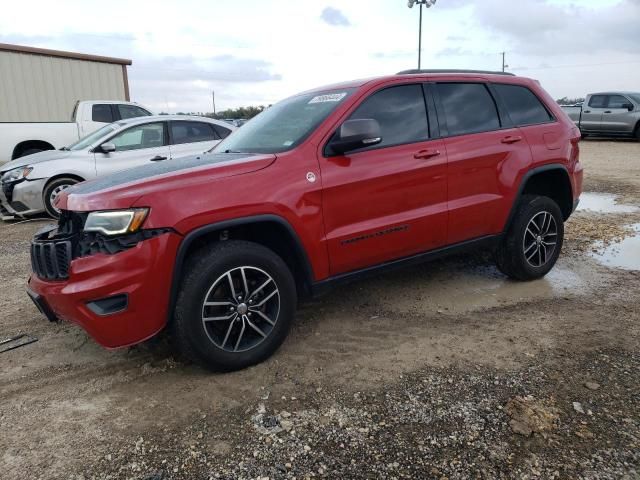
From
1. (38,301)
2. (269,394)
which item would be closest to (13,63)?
(38,301)

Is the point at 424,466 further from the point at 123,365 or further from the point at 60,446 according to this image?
the point at 123,365

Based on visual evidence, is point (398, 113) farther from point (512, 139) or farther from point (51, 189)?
point (51, 189)

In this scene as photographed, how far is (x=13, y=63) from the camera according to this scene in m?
16.7

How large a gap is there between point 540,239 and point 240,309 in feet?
9.54

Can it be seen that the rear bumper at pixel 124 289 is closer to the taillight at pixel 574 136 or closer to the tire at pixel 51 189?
the taillight at pixel 574 136

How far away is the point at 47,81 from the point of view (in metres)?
17.5

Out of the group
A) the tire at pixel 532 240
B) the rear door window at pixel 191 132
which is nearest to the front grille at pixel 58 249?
the tire at pixel 532 240

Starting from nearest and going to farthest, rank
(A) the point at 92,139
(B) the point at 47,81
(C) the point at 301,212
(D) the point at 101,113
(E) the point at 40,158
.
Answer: (C) the point at 301,212 < (E) the point at 40,158 < (A) the point at 92,139 < (D) the point at 101,113 < (B) the point at 47,81

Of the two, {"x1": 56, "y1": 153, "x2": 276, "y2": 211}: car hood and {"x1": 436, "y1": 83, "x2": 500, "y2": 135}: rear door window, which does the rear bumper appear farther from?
{"x1": 436, "y1": 83, "x2": 500, "y2": 135}: rear door window

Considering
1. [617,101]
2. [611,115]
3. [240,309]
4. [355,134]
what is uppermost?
[617,101]

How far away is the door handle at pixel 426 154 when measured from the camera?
3.76m

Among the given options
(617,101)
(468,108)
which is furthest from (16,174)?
(617,101)

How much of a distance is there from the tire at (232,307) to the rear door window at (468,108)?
1.92m

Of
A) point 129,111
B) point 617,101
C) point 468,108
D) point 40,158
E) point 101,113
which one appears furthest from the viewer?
point 617,101
